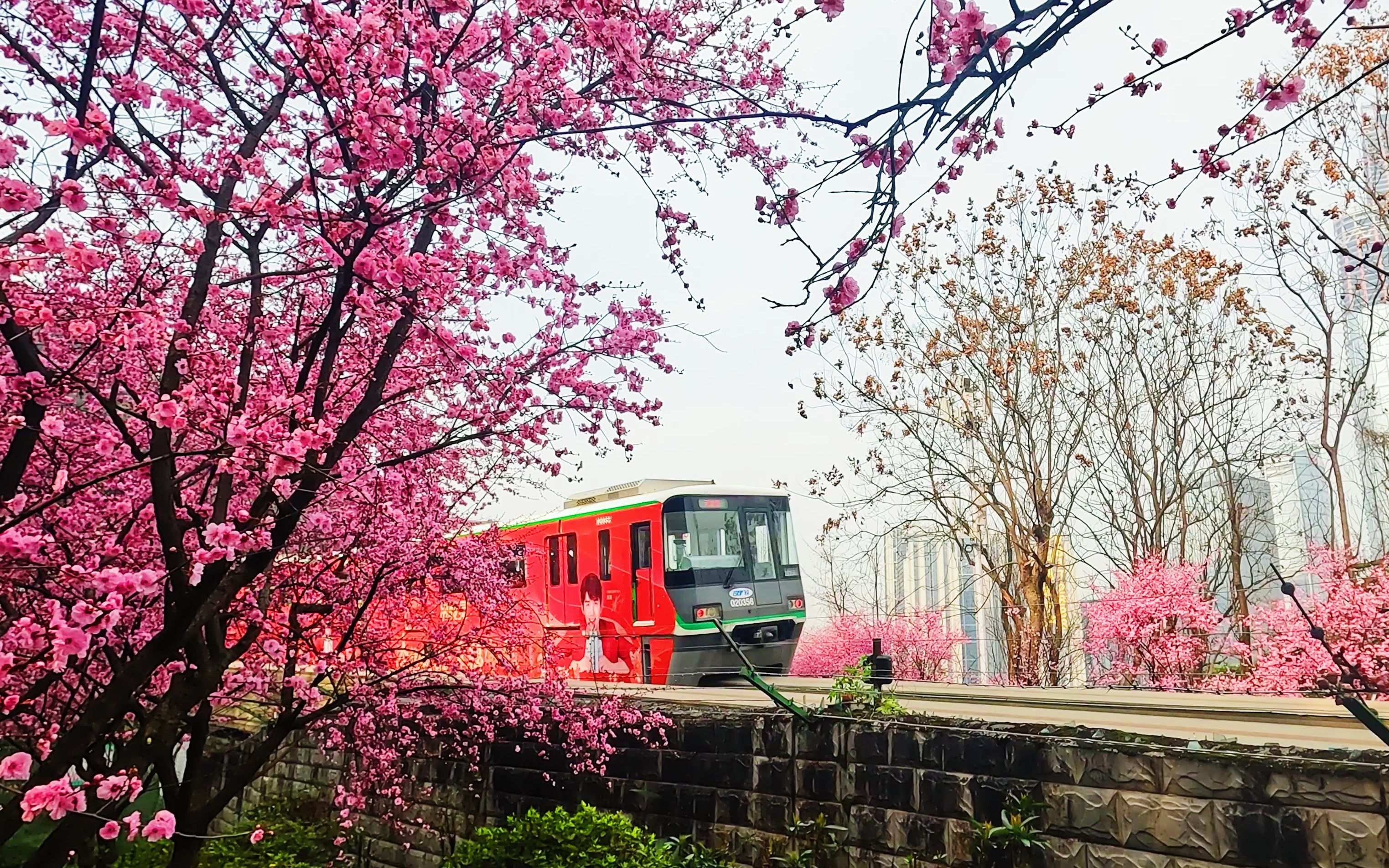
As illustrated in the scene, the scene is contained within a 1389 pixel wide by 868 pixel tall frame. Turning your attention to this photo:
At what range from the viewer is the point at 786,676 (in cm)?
1445

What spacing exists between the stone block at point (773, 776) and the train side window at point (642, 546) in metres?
5.66

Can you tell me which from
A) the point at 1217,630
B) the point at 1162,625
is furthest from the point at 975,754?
the point at 1217,630

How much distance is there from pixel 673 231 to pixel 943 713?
5.05 metres

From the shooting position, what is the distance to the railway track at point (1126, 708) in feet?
23.2

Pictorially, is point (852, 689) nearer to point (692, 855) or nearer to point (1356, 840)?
point (692, 855)

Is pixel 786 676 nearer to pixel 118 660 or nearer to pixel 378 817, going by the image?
pixel 378 817

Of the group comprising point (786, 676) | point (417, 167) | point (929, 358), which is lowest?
point (786, 676)

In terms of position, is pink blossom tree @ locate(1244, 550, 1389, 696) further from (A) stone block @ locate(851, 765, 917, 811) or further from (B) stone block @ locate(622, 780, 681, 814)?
(B) stone block @ locate(622, 780, 681, 814)

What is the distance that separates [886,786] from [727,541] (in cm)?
684

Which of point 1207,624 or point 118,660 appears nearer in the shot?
point 118,660

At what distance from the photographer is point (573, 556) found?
14.6m

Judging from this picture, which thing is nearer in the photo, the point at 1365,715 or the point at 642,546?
the point at 1365,715

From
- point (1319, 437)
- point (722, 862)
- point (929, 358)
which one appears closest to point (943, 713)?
point (722, 862)

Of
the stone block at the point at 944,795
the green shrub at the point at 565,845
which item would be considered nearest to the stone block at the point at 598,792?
the green shrub at the point at 565,845
